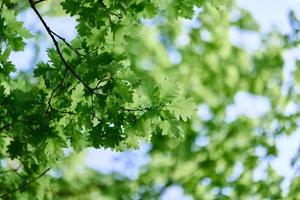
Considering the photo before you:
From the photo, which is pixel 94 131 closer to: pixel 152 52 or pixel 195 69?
pixel 195 69

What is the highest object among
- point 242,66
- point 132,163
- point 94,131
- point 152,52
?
point 152,52

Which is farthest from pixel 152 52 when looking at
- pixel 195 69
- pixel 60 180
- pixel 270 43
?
pixel 60 180

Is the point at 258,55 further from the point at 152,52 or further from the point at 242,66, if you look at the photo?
the point at 152,52

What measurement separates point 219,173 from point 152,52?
371 centimetres

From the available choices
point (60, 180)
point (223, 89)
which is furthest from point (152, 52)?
point (60, 180)

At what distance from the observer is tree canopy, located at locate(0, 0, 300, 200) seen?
259cm

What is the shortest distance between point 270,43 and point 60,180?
479cm

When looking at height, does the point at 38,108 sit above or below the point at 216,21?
below

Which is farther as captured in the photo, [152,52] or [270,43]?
[152,52]

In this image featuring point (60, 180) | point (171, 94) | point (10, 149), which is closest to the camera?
point (171, 94)

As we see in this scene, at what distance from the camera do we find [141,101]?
269 centimetres

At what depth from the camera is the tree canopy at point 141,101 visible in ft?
8.50

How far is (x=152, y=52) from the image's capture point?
9.80 meters

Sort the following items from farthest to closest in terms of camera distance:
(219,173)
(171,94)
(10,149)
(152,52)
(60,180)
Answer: (152,52)
(60,180)
(219,173)
(10,149)
(171,94)
